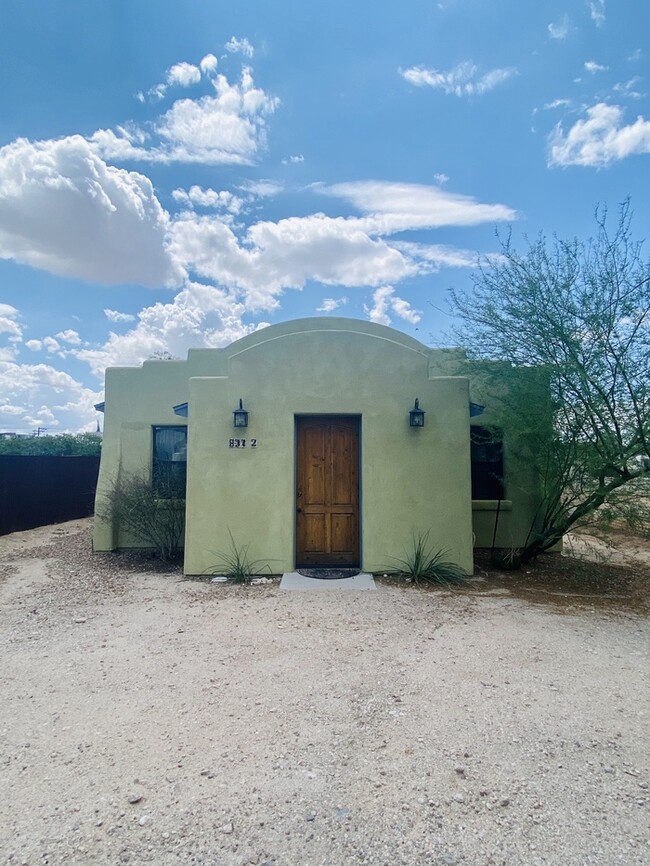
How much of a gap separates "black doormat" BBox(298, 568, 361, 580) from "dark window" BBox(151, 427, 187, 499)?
2863 millimetres

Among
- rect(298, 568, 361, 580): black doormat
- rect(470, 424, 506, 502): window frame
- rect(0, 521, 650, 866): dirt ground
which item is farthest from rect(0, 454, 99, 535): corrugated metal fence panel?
rect(470, 424, 506, 502): window frame

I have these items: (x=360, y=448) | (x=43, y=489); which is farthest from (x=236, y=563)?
(x=43, y=489)

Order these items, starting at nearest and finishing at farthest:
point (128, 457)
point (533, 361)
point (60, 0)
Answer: point (533, 361)
point (60, 0)
point (128, 457)

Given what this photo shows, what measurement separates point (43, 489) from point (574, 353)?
1241cm

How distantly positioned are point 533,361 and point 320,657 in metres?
4.83

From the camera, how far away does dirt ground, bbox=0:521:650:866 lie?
7.46 ft

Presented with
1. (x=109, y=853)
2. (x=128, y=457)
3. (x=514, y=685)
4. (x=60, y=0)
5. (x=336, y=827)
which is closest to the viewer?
(x=109, y=853)

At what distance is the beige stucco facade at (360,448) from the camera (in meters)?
7.20

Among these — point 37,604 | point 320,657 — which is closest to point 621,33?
point 320,657

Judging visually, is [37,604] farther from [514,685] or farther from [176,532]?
[514,685]

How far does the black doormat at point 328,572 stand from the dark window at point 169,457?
2.86 m

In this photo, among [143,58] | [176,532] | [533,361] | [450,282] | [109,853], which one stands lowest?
[109,853]

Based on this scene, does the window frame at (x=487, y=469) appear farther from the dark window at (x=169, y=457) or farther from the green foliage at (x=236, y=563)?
the dark window at (x=169, y=457)

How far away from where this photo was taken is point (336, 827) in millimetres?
2344
